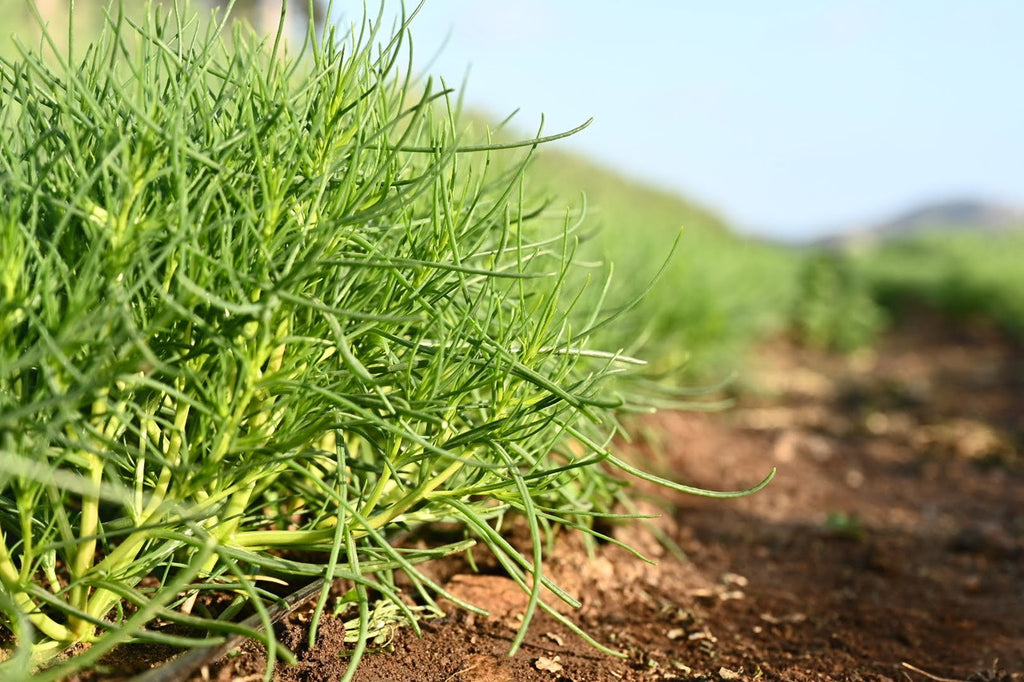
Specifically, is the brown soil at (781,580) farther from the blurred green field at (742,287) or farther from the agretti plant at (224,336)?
the blurred green field at (742,287)

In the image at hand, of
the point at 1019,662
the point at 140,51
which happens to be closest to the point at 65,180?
the point at 140,51

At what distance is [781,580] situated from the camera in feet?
6.91

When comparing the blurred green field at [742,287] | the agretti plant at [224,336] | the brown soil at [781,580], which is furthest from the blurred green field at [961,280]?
the agretti plant at [224,336]

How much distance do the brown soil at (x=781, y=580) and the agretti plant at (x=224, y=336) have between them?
0.22 m

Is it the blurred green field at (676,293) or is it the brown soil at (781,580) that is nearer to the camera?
the brown soil at (781,580)

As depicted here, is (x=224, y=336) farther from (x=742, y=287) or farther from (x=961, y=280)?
(x=961, y=280)

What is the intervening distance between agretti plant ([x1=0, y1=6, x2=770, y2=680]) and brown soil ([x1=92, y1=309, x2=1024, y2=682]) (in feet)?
0.73

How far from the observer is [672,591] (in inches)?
73.5

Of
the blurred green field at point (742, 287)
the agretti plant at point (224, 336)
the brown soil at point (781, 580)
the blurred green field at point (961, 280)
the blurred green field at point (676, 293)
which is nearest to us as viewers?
the agretti plant at point (224, 336)

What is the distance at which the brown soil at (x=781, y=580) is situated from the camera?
138cm

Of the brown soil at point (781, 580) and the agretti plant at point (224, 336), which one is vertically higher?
the agretti plant at point (224, 336)

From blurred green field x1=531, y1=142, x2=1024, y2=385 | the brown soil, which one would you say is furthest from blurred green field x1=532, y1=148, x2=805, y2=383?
the brown soil

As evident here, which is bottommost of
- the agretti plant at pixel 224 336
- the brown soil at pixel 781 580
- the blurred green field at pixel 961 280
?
the brown soil at pixel 781 580

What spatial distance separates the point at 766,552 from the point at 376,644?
1337 mm
